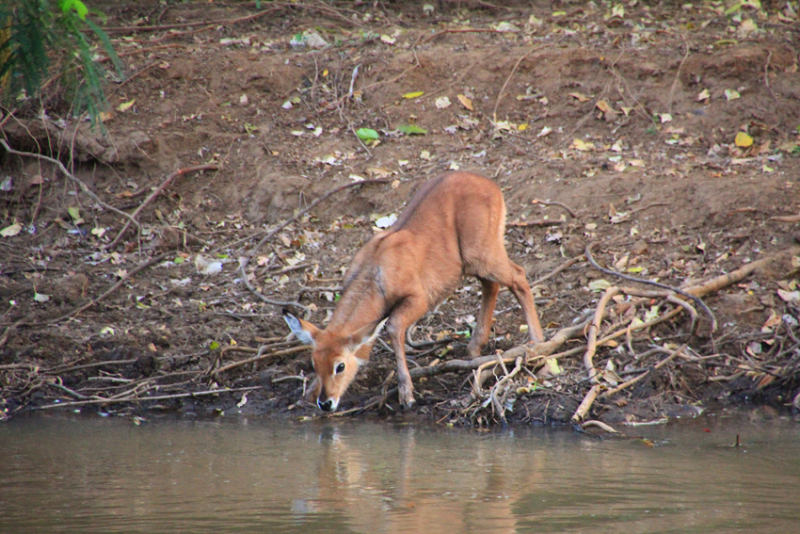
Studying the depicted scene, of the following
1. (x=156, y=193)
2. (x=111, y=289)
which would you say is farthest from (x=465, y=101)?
(x=111, y=289)

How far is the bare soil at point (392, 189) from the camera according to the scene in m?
7.60

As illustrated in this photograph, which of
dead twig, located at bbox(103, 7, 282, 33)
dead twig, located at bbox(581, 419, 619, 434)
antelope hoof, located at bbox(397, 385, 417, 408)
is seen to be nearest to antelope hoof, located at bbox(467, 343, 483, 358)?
antelope hoof, located at bbox(397, 385, 417, 408)

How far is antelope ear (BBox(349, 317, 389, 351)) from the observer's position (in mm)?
6777

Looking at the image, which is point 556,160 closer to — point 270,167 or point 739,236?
point 739,236

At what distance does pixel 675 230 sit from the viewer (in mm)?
9297

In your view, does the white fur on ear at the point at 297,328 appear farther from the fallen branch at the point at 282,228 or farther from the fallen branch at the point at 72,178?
the fallen branch at the point at 72,178

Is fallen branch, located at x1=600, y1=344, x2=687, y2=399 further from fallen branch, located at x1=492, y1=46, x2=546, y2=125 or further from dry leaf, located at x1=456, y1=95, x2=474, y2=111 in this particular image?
dry leaf, located at x1=456, y1=95, x2=474, y2=111

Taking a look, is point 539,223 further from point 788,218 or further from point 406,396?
point 406,396

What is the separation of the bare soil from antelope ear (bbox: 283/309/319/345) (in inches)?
36.7

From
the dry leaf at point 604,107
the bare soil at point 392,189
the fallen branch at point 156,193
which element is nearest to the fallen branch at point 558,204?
the bare soil at point 392,189

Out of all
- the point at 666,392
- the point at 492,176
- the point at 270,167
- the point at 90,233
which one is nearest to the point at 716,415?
the point at 666,392

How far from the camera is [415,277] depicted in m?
7.24

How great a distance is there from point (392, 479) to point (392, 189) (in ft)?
20.2

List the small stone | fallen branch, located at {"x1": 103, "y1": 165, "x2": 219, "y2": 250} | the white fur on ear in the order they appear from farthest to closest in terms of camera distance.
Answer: fallen branch, located at {"x1": 103, "y1": 165, "x2": 219, "y2": 250}, the small stone, the white fur on ear
